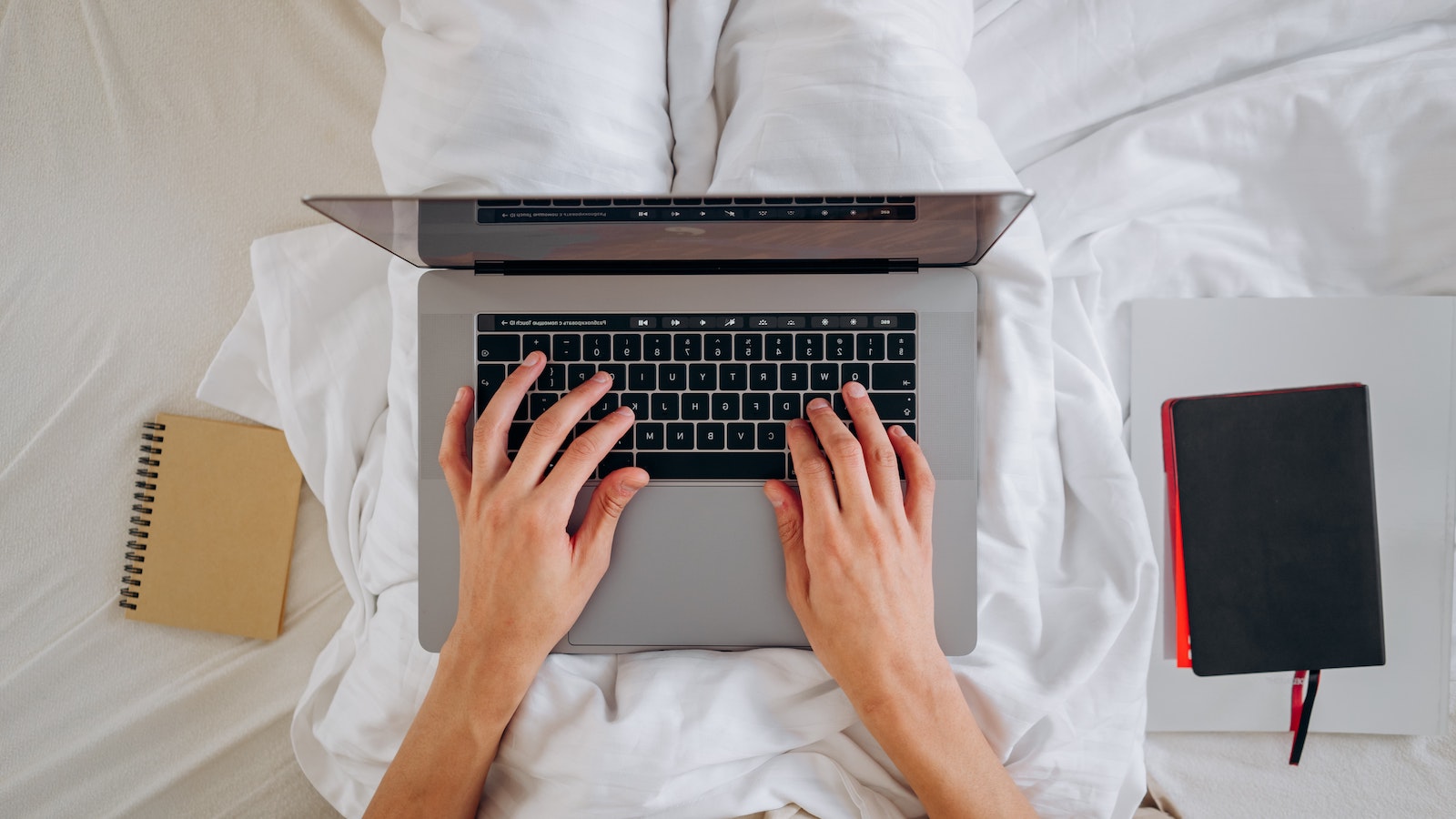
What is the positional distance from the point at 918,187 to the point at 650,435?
0.35 m

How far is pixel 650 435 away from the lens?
66cm

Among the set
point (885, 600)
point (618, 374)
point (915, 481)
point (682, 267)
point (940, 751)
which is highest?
point (682, 267)

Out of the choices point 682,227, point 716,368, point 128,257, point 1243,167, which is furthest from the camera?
point 128,257

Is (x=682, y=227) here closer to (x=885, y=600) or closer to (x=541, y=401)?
(x=541, y=401)

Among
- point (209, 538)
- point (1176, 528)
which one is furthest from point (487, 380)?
point (1176, 528)

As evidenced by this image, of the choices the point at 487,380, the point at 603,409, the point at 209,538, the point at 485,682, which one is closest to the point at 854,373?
the point at 603,409

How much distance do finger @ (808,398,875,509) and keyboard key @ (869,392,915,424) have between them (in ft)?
0.14

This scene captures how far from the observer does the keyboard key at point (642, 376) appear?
2.16 feet

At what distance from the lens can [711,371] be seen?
0.66 meters

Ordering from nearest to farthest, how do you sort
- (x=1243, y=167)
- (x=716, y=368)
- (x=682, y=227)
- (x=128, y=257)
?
(x=682, y=227)
(x=716, y=368)
(x=1243, y=167)
(x=128, y=257)

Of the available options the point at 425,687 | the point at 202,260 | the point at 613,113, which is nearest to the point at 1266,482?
the point at 613,113

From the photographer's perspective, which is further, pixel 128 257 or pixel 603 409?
pixel 128 257

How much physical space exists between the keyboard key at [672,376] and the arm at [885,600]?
0.11 metres

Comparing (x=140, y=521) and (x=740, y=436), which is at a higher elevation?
(x=740, y=436)
